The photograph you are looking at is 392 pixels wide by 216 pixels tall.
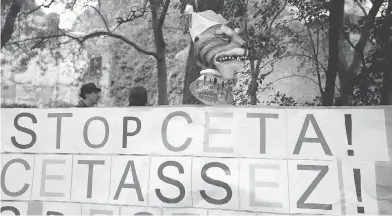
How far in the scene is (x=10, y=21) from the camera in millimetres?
3084

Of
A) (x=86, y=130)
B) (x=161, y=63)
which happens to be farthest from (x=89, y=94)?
(x=86, y=130)

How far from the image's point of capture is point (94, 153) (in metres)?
1.91

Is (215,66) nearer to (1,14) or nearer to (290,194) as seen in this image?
(290,194)

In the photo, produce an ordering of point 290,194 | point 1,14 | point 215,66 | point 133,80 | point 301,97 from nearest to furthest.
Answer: point 290,194
point 215,66
point 301,97
point 133,80
point 1,14

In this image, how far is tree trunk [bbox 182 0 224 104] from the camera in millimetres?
2553

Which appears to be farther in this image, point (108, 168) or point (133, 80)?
point (133, 80)

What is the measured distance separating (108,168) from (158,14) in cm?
130

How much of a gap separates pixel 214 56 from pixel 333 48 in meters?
0.81

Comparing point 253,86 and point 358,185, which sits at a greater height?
point 253,86

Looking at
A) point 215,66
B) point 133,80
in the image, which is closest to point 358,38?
point 215,66

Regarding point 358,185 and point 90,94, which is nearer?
point 358,185

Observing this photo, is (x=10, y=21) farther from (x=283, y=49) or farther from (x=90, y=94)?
(x=283, y=49)

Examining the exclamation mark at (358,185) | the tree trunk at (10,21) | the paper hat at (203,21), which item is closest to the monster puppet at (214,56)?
the paper hat at (203,21)

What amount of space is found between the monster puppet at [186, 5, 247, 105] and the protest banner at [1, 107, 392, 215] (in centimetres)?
43
